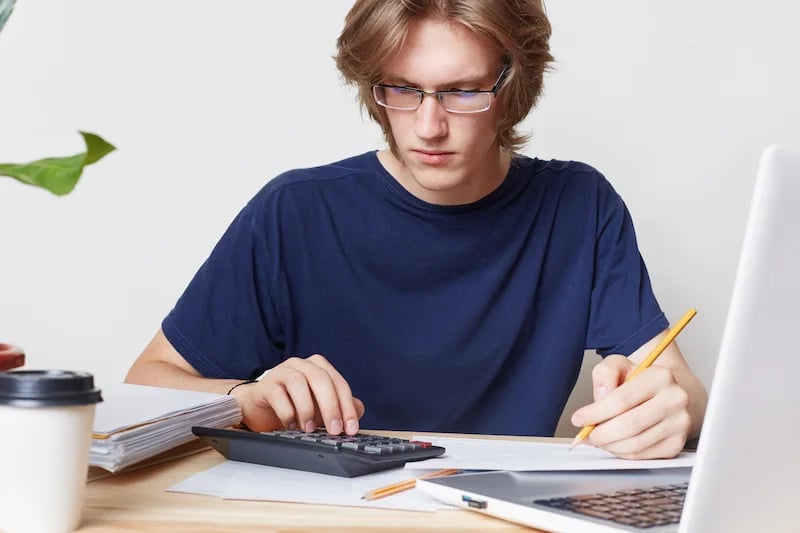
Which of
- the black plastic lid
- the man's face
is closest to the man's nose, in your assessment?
the man's face

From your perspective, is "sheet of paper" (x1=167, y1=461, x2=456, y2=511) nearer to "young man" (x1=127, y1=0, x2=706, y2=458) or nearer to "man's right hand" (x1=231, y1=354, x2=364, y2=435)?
"man's right hand" (x1=231, y1=354, x2=364, y2=435)

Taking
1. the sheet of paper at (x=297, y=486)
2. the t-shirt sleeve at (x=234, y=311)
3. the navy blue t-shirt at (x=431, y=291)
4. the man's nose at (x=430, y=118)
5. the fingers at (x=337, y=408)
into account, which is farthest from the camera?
the navy blue t-shirt at (x=431, y=291)

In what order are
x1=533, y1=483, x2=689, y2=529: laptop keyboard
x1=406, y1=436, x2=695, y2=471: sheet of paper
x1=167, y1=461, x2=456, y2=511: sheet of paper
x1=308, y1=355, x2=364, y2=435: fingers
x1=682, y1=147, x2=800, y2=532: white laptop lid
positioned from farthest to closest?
x1=308, y1=355, x2=364, y2=435: fingers, x1=406, y1=436, x2=695, y2=471: sheet of paper, x1=167, y1=461, x2=456, y2=511: sheet of paper, x1=533, y1=483, x2=689, y2=529: laptop keyboard, x1=682, y1=147, x2=800, y2=532: white laptop lid

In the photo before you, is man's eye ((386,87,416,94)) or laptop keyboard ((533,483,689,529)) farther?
man's eye ((386,87,416,94))

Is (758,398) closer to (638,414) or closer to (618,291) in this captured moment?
(638,414)

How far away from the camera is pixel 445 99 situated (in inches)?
55.2

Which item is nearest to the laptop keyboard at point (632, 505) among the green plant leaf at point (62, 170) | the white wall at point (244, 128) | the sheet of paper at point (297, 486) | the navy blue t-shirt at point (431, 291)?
the sheet of paper at point (297, 486)

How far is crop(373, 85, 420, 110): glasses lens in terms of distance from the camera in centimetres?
141

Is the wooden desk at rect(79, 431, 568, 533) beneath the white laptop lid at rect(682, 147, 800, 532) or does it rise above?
beneath

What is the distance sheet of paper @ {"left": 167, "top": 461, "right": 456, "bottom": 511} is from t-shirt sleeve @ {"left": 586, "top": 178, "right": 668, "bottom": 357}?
755 millimetres

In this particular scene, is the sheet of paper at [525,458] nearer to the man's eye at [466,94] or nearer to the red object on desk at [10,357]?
the red object on desk at [10,357]

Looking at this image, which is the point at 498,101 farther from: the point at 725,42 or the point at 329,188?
the point at 725,42

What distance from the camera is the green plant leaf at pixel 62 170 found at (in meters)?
0.62

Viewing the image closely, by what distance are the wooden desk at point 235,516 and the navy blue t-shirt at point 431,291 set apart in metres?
0.80
